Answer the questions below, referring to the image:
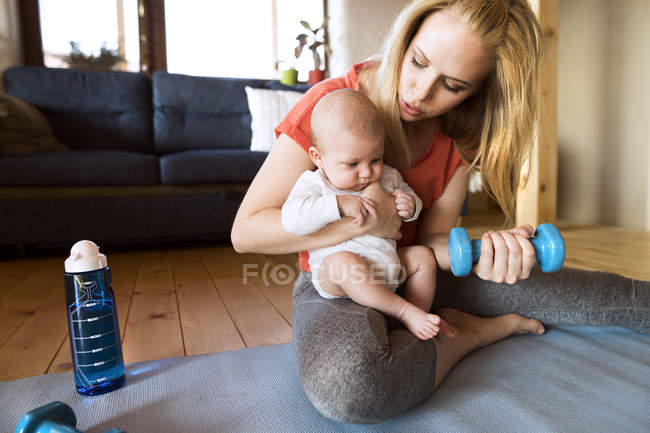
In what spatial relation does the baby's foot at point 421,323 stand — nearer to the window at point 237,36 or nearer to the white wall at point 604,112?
the white wall at point 604,112

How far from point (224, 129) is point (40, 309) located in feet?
5.25

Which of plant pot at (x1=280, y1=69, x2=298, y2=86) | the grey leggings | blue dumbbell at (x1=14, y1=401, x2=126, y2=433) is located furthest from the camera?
plant pot at (x1=280, y1=69, x2=298, y2=86)

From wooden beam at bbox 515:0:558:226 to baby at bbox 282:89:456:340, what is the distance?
193 centimetres

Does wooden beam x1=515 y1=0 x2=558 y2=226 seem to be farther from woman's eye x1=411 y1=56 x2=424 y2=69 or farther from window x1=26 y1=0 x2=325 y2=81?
woman's eye x1=411 y1=56 x2=424 y2=69

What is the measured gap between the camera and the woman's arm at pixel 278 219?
82 centimetres

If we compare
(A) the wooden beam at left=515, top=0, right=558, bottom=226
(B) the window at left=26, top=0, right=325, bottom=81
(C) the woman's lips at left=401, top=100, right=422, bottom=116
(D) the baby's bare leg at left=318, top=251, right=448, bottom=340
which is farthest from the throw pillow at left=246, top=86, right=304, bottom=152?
(D) the baby's bare leg at left=318, top=251, right=448, bottom=340

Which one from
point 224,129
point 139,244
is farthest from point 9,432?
point 224,129

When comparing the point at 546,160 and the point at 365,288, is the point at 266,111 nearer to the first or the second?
the point at 546,160

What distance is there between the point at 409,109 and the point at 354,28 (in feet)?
10.0

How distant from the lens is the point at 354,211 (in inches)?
29.3

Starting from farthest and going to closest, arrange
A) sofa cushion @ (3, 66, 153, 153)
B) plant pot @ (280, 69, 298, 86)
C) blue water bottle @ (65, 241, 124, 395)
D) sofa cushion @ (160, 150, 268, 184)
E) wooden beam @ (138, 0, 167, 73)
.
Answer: wooden beam @ (138, 0, 167, 73) → plant pot @ (280, 69, 298, 86) → sofa cushion @ (3, 66, 153, 153) → sofa cushion @ (160, 150, 268, 184) → blue water bottle @ (65, 241, 124, 395)

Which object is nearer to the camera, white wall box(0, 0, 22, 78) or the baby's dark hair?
the baby's dark hair

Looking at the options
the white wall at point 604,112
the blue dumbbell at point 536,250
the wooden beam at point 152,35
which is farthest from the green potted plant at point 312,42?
the blue dumbbell at point 536,250

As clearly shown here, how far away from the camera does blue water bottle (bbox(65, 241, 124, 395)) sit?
29.2 inches
